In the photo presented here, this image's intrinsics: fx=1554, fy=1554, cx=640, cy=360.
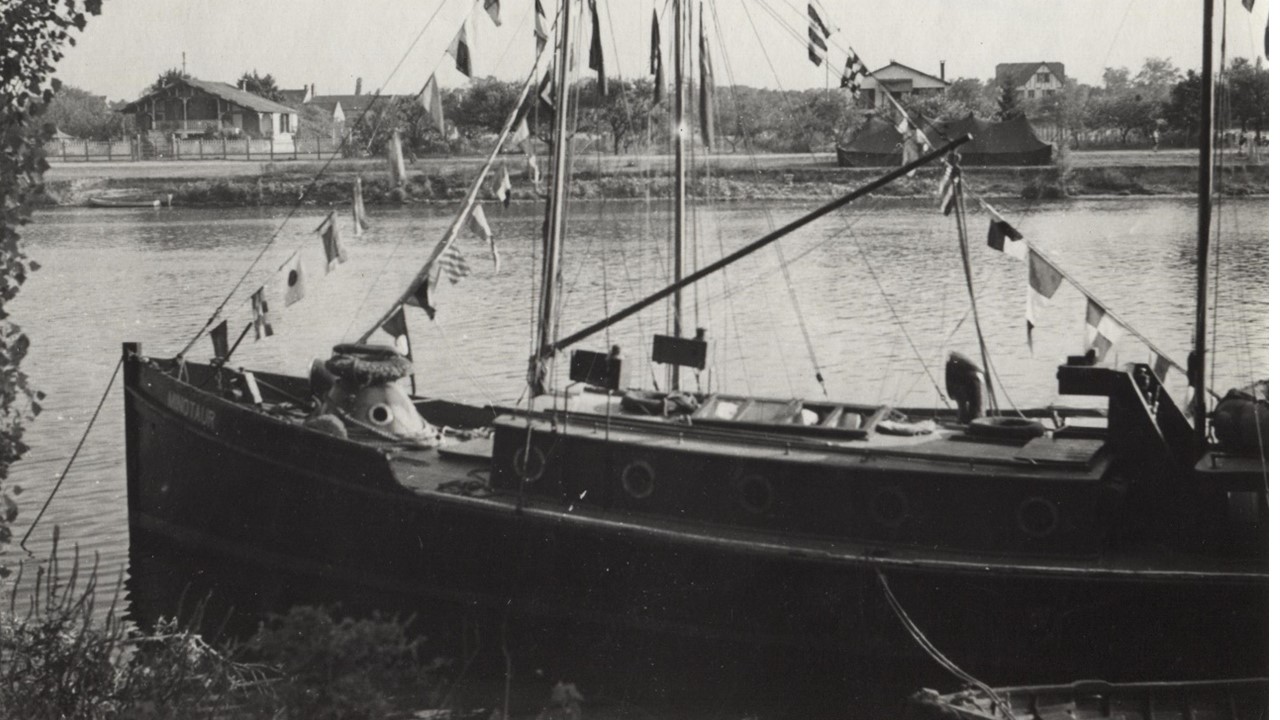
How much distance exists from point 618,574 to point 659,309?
22240mm

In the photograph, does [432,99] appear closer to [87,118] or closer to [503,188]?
[503,188]

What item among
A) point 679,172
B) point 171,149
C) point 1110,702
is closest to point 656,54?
point 679,172

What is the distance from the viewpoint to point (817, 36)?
2031 cm

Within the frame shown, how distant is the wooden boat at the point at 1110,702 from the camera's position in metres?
12.6

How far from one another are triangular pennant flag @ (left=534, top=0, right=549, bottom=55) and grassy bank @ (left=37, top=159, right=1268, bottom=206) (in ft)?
128

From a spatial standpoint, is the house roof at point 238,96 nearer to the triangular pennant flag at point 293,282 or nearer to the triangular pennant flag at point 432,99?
the triangular pennant flag at point 293,282

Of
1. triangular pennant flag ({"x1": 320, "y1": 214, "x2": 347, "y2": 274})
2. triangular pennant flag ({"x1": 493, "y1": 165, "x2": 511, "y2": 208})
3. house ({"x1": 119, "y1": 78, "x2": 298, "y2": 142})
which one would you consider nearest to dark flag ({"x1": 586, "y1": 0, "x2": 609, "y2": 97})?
triangular pennant flag ({"x1": 493, "y1": 165, "x2": 511, "y2": 208})

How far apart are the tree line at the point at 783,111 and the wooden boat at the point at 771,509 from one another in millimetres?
3717

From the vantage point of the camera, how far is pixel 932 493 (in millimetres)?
15328

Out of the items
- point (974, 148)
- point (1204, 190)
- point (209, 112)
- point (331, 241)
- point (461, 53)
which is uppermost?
point (209, 112)

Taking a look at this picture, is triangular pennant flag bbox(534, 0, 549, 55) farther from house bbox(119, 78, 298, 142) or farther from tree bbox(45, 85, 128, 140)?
tree bbox(45, 85, 128, 140)

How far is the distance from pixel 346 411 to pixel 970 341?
18001 millimetres

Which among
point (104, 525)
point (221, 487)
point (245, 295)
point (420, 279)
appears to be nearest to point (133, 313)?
point (245, 295)

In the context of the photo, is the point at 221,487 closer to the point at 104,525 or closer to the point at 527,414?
the point at 104,525
